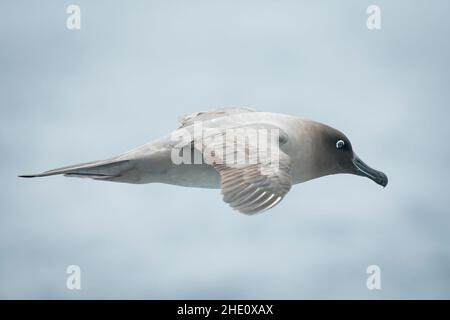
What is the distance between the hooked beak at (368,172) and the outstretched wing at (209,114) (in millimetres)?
1598

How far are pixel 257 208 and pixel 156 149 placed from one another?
Answer: 222 centimetres

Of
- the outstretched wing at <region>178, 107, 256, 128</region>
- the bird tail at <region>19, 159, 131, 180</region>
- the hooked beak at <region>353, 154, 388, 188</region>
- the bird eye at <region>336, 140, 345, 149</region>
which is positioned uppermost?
the outstretched wing at <region>178, 107, 256, 128</region>

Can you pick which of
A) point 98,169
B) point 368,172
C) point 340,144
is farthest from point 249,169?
point 368,172

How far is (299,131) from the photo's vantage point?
10.2 m

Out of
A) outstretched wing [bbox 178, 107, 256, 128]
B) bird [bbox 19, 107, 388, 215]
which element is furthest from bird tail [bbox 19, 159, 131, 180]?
outstretched wing [bbox 178, 107, 256, 128]

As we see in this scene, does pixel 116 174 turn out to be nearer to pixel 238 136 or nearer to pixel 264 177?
pixel 238 136

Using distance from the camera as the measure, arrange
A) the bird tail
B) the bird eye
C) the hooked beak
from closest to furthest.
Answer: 1. the bird tail
2. the bird eye
3. the hooked beak

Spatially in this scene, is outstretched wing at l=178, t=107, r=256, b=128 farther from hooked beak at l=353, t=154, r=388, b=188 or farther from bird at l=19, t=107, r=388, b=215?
hooked beak at l=353, t=154, r=388, b=188

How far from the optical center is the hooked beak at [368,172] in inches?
436

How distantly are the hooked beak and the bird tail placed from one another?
3.26m

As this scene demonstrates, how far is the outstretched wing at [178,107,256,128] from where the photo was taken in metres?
11.1

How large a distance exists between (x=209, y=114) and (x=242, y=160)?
9.08 feet

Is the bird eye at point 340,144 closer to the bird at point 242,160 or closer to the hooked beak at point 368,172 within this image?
the bird at point 242,160

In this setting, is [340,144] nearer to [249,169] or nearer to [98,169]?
[249,169]
